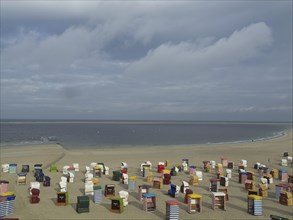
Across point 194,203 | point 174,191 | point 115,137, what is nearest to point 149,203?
point 194,203

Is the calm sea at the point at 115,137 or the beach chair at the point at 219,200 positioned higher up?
the beach chair at the point at 219,200

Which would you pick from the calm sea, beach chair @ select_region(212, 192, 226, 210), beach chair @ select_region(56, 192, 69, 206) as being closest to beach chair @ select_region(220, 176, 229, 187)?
beach chair @ select_region(212, 192, 226, 210)

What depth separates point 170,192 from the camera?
58.6ft

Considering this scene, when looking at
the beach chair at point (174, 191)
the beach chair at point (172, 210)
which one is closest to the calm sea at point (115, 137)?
the beach chair at point (174, 191)

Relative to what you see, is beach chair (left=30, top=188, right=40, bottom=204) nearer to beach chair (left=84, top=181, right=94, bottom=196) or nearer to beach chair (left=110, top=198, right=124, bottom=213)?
beach chair (left=84, top=181, right=94, bottom=196)

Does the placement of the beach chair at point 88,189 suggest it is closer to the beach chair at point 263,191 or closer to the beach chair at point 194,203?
the beach chair at point 194,203

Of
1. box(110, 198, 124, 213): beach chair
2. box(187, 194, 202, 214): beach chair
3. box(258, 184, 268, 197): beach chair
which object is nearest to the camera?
box(110, 198, 124, 213): beach chair

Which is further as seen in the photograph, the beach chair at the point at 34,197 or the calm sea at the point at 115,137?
the calm sea at the point at 115,137

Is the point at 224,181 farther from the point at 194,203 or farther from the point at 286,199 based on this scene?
the point at 194,203

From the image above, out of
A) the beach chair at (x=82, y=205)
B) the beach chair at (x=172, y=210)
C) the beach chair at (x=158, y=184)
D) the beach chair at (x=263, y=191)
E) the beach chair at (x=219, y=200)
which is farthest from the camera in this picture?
the beach chair at (x=158, y=184)

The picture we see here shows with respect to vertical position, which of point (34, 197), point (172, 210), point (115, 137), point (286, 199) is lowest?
point (115, 137)

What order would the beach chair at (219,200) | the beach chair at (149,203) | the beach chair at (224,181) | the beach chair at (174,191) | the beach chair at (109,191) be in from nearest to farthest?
1. the beach chair at (149,203)
2. the beach chair at (219,200)
3. the beach chair at (109,191)
4. the beach chair at (174,191)
5. the beach chair at (224,181)

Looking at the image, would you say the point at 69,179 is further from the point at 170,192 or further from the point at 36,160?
the point at 36,160

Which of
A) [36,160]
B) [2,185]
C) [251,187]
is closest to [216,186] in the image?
[251,187]
